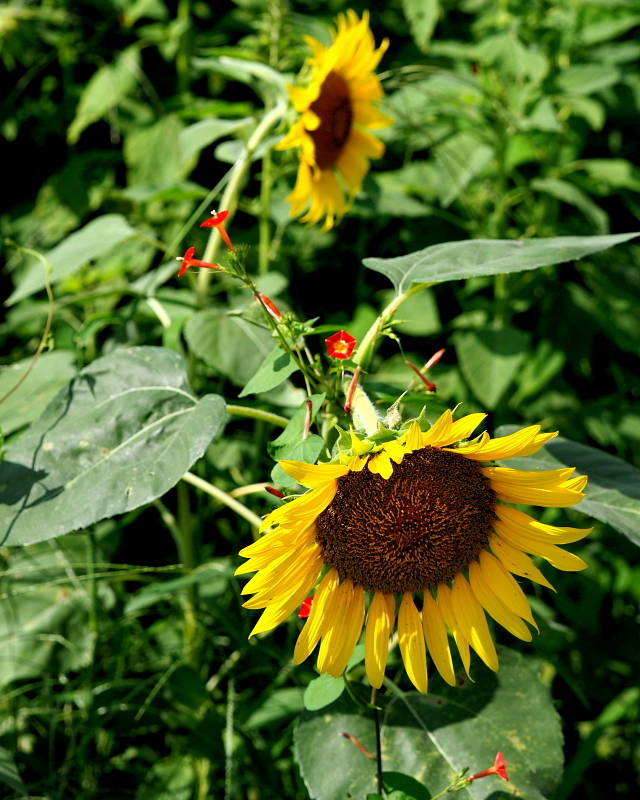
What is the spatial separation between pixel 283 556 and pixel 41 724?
2.93 ft

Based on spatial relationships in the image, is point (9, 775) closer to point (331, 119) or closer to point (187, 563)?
point (187, 563)

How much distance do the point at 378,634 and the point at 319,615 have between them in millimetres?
65

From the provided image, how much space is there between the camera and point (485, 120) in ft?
5.85

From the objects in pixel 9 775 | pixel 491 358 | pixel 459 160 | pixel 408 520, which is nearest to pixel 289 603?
pixel 408 520

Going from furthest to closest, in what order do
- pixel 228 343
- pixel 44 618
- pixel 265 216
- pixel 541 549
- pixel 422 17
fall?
pixel 422 17, pixel 265 216, pixel 44 618, pixel 228 343, pixel 541 549

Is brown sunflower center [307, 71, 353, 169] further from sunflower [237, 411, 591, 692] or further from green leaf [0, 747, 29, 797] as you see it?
green leaf [0, 747, 29, 797]

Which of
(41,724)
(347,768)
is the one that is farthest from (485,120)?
(41,724)

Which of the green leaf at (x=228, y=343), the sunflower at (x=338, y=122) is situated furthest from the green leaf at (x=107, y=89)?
the green leaf at (x=228, y=343)

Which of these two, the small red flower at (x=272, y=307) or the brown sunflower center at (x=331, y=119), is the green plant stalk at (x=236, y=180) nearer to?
the brown sunflower center at (x=331, y=119)

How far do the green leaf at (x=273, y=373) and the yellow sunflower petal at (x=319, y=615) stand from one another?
21 centimetres

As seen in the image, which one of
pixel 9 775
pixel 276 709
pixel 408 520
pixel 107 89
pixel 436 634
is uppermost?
pixel 107 89

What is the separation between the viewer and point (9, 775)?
0.95m

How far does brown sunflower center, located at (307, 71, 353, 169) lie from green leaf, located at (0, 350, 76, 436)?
0.60 metres

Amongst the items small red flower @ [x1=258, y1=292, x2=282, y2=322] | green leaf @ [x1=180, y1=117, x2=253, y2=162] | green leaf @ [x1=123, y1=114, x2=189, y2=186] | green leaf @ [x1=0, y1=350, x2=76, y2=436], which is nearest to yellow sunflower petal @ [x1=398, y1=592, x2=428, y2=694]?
small red flower @ [x1=258, y1=292, x2=282, y2=322]
